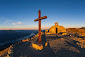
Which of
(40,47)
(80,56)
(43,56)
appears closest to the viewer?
(80,56)

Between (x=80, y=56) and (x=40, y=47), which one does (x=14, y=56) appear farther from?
(x=80, y=56)

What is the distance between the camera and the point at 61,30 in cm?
3175

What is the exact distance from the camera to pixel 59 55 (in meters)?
6.81

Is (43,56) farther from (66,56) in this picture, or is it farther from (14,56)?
(14,56)

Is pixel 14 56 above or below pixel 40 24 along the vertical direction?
below

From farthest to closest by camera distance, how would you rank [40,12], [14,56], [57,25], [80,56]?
[57,25], [40,12], [14,56], [80,56]

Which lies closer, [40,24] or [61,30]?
[40,24]

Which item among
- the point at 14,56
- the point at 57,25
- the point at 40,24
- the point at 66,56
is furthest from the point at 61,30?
the point at 14,56

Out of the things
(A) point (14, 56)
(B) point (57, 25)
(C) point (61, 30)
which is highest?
(B) point (57, 25)

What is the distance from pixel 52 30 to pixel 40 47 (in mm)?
22763

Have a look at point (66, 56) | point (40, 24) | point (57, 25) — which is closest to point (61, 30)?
point (57, 25)

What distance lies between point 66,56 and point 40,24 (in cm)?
672

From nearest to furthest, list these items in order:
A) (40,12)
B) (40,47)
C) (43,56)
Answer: (43,56) → (40,47) → (40,12)

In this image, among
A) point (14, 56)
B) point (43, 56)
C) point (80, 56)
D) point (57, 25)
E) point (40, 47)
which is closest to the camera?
point (80, 56)
